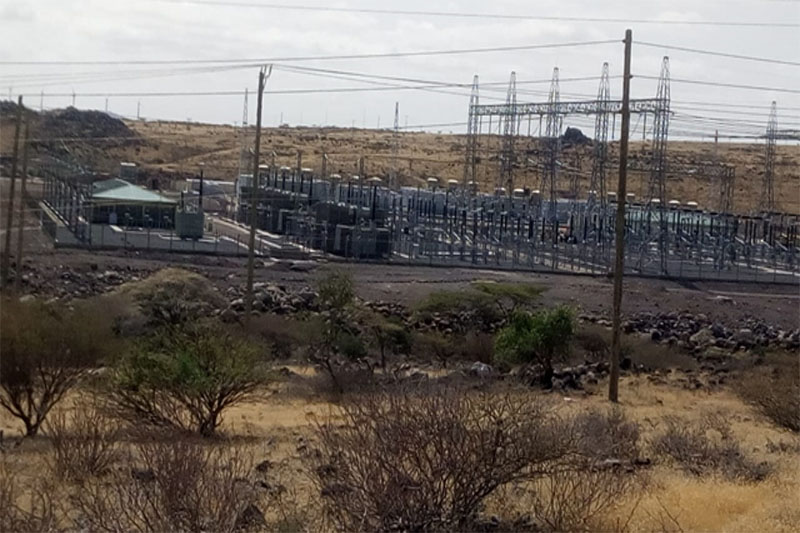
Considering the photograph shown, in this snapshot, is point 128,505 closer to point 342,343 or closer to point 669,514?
point 669,514

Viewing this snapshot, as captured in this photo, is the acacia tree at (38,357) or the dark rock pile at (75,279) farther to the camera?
the dark rock pile at (75,279)

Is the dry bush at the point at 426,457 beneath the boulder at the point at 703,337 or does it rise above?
above

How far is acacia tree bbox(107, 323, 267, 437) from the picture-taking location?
2044cm

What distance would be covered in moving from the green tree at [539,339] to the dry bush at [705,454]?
12922mm

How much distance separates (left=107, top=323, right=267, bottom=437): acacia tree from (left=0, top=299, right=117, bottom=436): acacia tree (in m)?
0.77

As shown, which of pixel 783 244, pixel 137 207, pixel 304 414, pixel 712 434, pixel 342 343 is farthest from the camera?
pixel 783 244

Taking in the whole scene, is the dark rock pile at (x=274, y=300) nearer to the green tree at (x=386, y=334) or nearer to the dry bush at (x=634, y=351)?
the green tree at (x=386, y=334)

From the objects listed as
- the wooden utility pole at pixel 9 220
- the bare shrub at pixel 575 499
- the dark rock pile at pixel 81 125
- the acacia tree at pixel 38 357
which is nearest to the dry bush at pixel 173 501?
the bare shrub at pixel 575 499

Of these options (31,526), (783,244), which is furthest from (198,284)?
(783,244)

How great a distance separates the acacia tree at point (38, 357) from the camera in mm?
18688

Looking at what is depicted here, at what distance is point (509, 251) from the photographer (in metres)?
58.3

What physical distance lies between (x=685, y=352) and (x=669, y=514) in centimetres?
2850

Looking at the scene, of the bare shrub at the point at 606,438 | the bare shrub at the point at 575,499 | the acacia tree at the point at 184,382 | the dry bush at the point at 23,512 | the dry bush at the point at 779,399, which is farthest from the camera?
the dry bush at the point at 779,399

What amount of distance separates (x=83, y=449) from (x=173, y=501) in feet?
13.2
